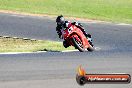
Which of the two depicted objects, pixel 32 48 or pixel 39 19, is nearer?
pixel 32 48

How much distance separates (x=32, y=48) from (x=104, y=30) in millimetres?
9959

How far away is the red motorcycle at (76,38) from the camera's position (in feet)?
57.3

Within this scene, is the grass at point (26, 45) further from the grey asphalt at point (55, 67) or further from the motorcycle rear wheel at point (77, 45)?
the grey asphalt at point (55, 67)

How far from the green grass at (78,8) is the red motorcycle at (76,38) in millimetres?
15293

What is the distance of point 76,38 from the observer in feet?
57.9

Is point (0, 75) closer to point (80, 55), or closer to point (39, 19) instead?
point (80, 55)

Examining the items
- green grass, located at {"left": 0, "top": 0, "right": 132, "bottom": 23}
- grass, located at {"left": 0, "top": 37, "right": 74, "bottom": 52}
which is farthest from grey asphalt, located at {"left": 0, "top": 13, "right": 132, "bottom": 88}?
green grass, located at {"left": 0, "top": 0, "right": 132, "bottom": 23}

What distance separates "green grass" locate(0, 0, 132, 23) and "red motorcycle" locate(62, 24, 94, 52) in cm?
1529

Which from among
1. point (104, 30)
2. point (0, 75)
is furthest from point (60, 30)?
point (104, 30)

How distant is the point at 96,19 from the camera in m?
32.6

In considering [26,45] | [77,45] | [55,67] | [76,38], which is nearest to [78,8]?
[26,45]

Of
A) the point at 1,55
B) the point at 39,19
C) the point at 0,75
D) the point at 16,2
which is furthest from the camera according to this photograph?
the point at 16,2

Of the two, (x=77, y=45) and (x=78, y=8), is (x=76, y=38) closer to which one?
(x=77, y=45)

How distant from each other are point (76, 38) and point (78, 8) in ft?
62.7
